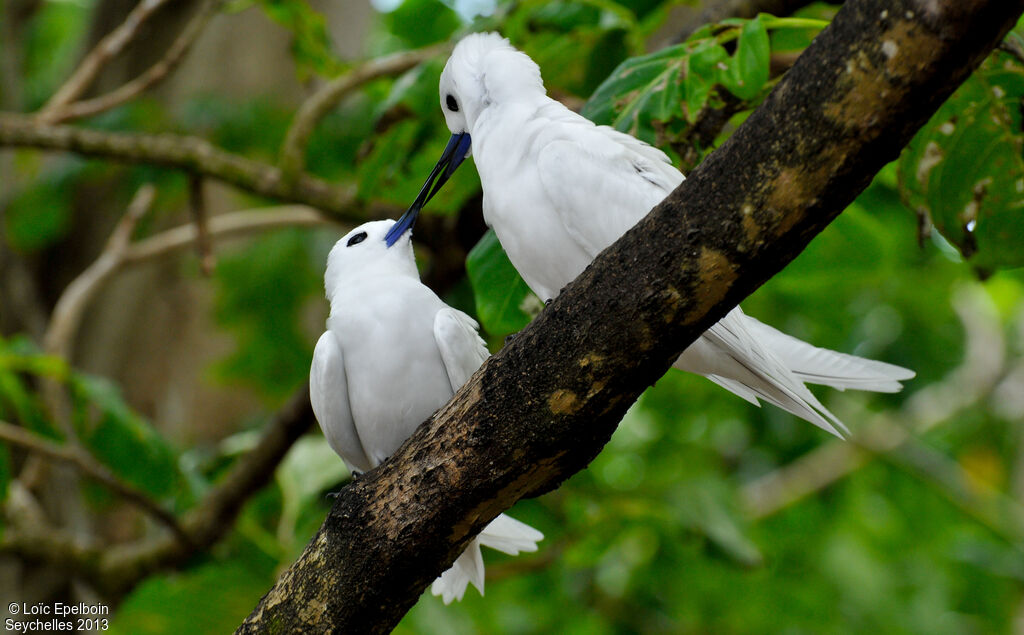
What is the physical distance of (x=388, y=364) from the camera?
2.75 metres

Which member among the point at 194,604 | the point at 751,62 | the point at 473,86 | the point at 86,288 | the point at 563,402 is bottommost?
the point at 194,604

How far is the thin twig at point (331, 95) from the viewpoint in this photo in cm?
431

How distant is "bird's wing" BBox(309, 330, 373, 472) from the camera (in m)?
2.81

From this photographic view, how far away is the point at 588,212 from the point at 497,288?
67 centimetres

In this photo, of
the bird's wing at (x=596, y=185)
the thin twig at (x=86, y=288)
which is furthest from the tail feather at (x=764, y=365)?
the thin twig at (x=86, y=288)

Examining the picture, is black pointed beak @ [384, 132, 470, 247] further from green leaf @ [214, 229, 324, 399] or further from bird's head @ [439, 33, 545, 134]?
green leaf @ [214, 229, 324, 399]

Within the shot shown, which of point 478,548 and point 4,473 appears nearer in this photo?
point 478,548

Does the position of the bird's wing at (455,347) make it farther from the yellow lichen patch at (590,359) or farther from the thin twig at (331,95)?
the thin twig at (331,95)

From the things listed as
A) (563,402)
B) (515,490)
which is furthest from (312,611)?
(563,402)

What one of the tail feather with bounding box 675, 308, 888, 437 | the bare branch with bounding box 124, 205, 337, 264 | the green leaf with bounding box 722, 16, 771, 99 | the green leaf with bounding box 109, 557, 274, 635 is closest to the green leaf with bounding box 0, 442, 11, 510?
the green leaf with bounding box 109, 557, 274, 635

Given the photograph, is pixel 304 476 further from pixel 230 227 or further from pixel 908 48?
pixel 908 48

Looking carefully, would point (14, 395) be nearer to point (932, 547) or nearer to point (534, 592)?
point (534, 592)

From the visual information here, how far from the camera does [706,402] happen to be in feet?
24.2

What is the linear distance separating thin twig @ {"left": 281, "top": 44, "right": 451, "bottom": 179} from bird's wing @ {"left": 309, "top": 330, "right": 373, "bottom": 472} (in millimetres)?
1735
